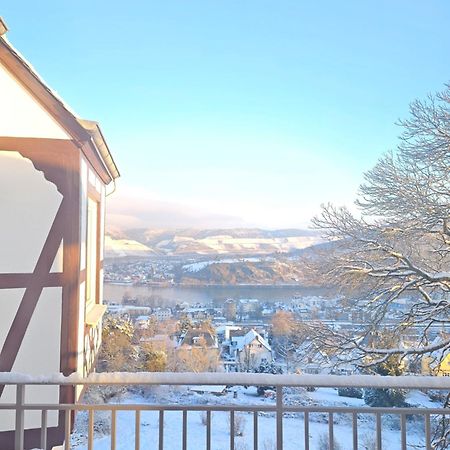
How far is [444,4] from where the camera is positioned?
6.88 meters

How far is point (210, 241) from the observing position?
41.1ft

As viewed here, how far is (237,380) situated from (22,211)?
2802 millimetres

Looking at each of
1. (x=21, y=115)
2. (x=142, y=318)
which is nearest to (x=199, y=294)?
(x=142, y=318)

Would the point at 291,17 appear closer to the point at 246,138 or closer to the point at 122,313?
the point at 246,138

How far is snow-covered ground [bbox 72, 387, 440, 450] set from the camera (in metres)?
4.91

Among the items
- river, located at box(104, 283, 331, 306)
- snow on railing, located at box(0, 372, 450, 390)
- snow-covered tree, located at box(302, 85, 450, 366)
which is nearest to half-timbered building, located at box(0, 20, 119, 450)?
snow on railing, located at box(0, 372, 450, 390)

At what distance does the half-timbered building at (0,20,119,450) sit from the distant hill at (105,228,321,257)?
5010 millimetres

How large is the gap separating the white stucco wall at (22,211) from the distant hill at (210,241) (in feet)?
16.5

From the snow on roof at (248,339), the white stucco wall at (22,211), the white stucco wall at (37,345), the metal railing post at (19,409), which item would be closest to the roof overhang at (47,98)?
the white stucco wall at (22,211)

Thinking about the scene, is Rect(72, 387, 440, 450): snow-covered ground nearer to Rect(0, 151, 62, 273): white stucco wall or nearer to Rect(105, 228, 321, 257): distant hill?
Rect(0, 151, 62, 273): white stucco wall

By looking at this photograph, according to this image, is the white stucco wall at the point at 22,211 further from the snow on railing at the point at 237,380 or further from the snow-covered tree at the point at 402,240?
the snow-covered tree at the point at 402,240

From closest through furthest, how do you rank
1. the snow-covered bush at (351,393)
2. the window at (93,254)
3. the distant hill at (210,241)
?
the window at (93,254) → the snow-covered bush at (351,393) → the distant hill at (210,241)

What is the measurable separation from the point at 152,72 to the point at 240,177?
5780 millimetres

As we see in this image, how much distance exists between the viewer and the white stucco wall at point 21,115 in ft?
11.5
